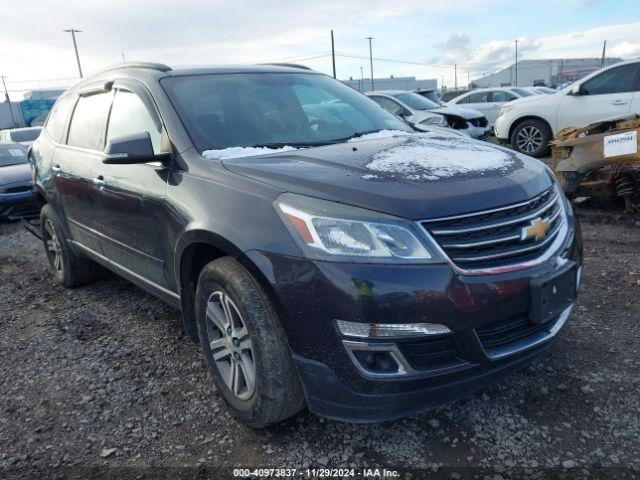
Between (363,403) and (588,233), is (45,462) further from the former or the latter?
(588,233)

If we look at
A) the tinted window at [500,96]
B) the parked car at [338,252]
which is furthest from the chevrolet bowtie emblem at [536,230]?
the tinted window at [500,96]

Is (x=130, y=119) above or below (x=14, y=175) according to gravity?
above

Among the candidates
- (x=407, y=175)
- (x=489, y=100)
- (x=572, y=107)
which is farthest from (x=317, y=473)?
(x=489, y=100)

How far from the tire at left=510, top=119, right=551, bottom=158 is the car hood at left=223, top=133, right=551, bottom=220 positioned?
7.71 metres

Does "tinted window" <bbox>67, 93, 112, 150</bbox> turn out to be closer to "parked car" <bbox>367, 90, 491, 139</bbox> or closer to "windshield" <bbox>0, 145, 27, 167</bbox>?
"windshield" <bbox>0, 145, 27, 167</bbox>

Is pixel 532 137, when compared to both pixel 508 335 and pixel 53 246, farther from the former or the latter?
pixel 508 335

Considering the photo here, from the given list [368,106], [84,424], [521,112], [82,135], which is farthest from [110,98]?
[521,112]

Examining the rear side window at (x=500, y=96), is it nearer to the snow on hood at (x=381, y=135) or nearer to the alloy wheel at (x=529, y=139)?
the alloy wheel at (x=529, y=139)

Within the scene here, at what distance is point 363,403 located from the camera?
2096mm

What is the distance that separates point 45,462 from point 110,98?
7.66ft

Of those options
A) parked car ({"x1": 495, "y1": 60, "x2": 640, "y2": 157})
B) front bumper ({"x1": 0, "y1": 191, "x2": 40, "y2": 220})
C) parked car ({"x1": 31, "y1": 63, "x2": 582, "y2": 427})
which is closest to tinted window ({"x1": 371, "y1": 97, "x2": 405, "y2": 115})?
parked car ({"x1": 495, "y1": 60, "x2": 640, "y2": 157})

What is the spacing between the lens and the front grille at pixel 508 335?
2133 mm

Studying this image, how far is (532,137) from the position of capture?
10055mm

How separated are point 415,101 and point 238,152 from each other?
1134 cm
